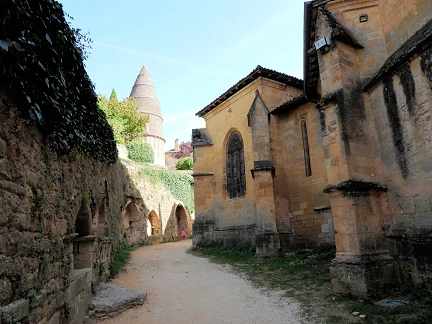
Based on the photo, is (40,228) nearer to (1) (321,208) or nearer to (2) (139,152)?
(1) (321,208)

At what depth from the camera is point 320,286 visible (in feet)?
22.0

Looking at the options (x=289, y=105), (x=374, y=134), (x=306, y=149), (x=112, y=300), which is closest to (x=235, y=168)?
(x=306, y=149)

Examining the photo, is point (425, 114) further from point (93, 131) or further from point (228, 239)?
point (228, 239)

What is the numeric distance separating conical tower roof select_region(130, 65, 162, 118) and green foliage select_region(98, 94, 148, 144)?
43.3 ft

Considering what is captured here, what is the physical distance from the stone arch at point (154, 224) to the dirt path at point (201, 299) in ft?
36.5

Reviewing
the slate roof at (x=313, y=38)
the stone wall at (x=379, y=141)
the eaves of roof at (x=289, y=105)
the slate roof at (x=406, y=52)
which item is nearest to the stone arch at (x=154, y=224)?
the eaves of roof at (x=289, y=105)

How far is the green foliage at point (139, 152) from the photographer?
29219 millimetres

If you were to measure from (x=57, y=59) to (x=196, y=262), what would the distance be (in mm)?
Answer: 9019

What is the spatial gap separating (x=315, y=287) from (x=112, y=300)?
4.28 m

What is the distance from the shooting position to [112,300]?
5.75 metres

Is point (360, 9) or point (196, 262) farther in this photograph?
point (196, 262)

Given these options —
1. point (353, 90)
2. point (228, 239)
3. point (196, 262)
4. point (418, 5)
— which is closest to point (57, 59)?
point (353, 90)

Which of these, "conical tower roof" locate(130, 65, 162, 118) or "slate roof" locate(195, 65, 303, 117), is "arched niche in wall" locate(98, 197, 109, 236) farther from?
"conical tower roof" locate(130, 65, 162, 118)

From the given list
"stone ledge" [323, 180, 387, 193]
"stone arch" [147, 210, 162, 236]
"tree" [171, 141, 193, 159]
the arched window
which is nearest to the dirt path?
"stone ledge" [323, 180, 387, 193]
